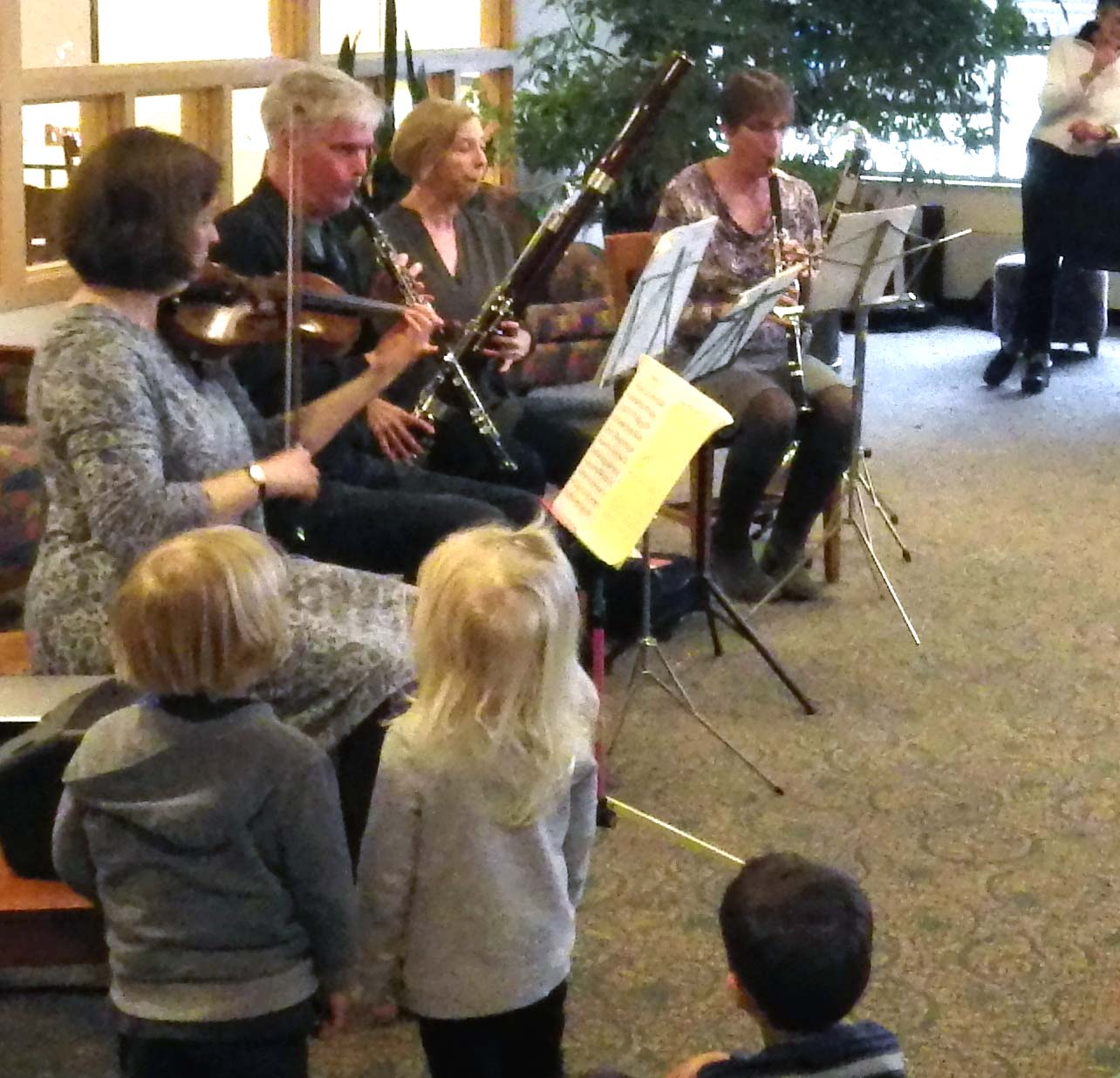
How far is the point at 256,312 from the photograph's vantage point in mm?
2324

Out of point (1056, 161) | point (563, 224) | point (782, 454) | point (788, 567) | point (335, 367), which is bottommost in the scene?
point (788, 567)

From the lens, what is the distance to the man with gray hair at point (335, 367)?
8.70 feet

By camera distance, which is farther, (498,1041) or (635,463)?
(635,463)

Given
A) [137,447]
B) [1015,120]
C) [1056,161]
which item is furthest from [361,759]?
[1015,120]

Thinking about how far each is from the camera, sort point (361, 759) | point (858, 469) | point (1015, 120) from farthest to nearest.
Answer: point (1015, 120) → point (858, 469) → point (361, 759)

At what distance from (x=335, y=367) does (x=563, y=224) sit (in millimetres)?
497

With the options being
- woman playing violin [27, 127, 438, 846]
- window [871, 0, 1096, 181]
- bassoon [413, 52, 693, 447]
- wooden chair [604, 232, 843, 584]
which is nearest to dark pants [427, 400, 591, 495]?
bassoon [413, 52, 693, 447]

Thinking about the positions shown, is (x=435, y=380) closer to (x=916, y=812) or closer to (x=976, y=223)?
(x=916, y=812)

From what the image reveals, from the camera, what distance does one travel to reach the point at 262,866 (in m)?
1.56

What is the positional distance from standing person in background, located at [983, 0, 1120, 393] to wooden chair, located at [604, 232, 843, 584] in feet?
8.14

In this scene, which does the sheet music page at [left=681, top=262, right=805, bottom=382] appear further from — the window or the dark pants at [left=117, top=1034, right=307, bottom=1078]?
the window

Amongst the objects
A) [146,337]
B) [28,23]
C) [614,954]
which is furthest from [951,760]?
[28,23]

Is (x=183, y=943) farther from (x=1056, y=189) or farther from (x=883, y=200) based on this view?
(x=883, y=200)

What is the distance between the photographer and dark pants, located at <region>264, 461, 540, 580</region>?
105 inches
